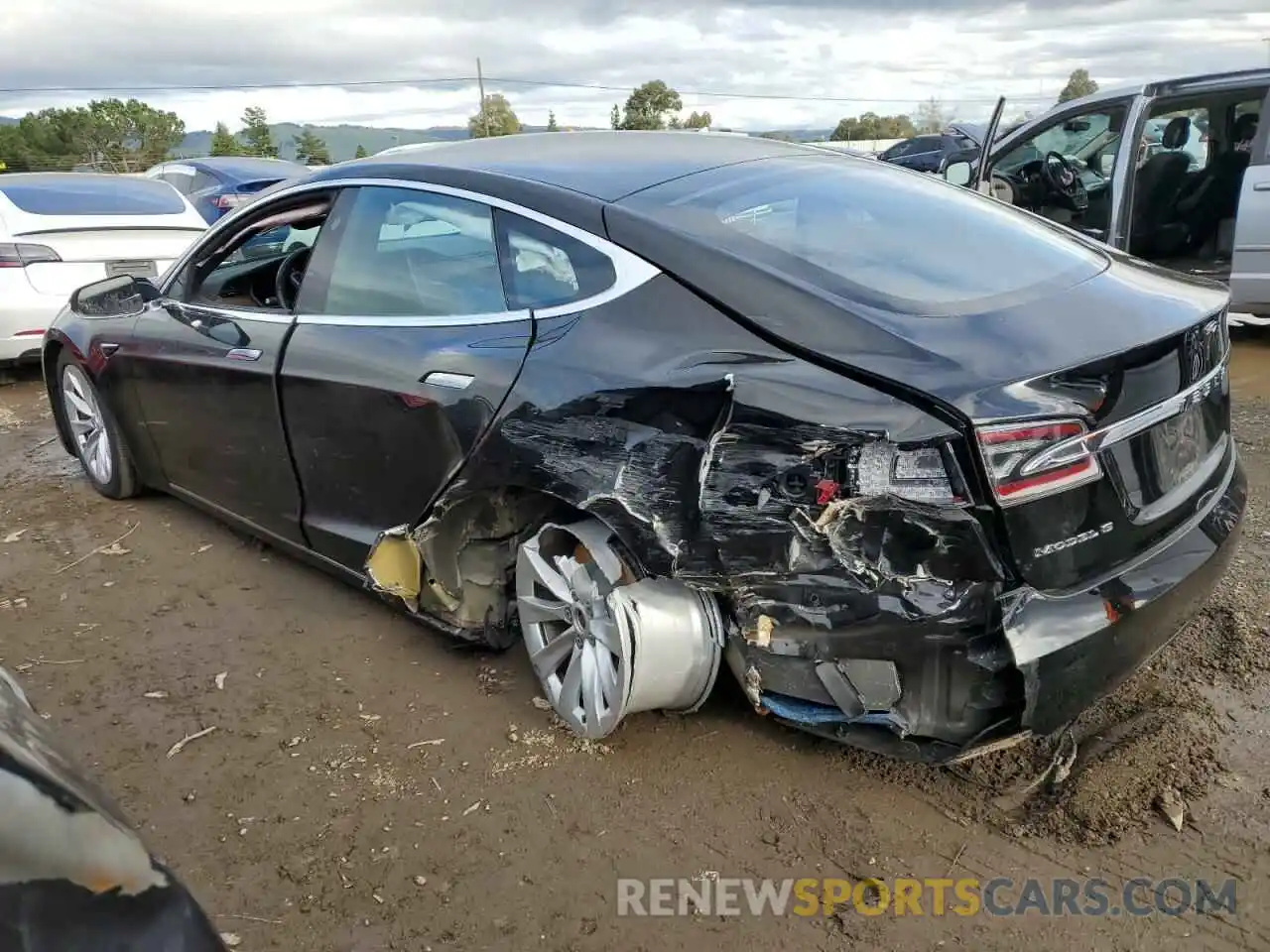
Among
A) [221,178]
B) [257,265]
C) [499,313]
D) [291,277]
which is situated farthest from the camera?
[221,178]

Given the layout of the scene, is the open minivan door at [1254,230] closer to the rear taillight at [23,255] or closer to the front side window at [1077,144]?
the front side window at [1077,144]

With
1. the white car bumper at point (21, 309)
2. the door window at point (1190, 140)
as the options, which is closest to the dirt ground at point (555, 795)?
the white car bumper at point (21, 309)

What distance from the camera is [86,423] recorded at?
5.08 m

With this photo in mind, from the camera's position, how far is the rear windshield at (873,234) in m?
2.53

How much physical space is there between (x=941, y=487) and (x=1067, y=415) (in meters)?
0.31

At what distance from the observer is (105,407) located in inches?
186

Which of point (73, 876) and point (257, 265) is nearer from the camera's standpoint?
point (73, 876)

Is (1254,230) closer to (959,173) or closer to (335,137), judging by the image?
(959,173)

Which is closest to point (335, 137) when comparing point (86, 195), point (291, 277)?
point (86, 195)

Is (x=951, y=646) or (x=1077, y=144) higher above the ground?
(x=1077, y=144)

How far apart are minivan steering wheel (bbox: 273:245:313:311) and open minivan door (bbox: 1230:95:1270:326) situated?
5426 millimetres

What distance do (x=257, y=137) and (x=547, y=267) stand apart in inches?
1791

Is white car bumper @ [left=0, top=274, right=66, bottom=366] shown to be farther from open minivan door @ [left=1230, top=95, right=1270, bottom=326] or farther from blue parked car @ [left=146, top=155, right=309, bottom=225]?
open minivan door @ [left=1230, top=95, right=1270, bottom=326]

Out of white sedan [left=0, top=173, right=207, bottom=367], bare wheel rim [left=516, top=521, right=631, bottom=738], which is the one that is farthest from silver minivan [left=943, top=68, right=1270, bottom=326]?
white sedan [left=0, top=173, right=207, bottom=367]
